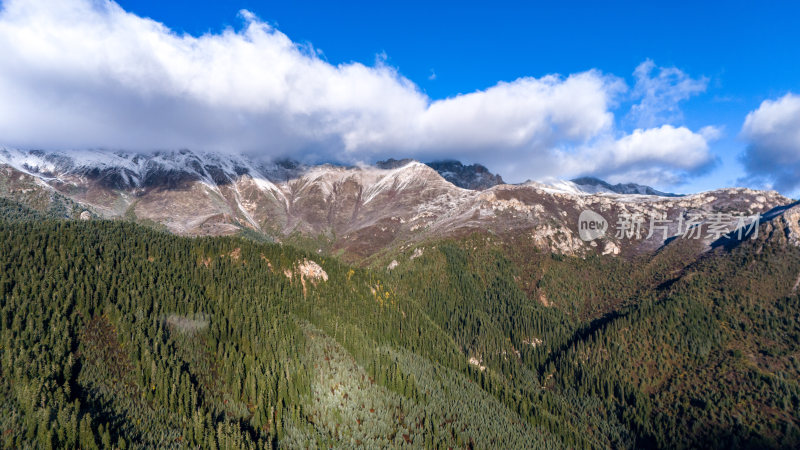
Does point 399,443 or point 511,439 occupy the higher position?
point 399,443

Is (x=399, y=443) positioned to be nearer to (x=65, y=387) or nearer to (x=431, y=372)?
(x=431, y=372)

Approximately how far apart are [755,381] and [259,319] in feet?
842

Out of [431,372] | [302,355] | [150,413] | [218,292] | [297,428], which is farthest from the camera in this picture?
[431,372]

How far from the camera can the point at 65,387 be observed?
98.9 meters

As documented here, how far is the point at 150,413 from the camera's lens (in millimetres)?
106438

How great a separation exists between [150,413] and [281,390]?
39.5m

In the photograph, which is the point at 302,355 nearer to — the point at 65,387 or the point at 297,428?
the point at 297,428

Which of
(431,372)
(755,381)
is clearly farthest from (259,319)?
(755,381)

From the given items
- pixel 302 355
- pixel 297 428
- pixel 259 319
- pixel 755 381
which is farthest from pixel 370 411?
pixel 755 381

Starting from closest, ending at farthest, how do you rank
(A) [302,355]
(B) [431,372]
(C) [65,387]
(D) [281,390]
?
(C) [65,387] < (D) [281,390] < (A) [302,355] < (B) [431,372]

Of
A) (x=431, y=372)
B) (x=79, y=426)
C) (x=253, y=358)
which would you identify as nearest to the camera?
(x=79, y=426)

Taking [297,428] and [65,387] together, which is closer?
[65,387]

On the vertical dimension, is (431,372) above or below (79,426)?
below

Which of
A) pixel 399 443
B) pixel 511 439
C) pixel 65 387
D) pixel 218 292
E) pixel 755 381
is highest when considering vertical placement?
pixel 218 292
